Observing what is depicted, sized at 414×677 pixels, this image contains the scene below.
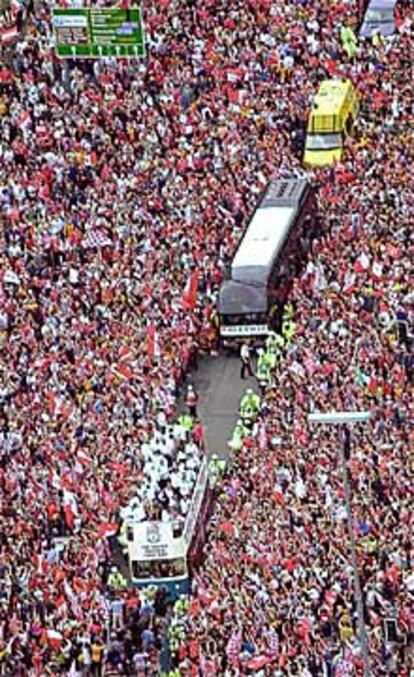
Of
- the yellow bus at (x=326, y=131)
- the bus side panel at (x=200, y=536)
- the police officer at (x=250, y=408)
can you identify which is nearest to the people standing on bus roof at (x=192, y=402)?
the police officer at (x=250, y=408)

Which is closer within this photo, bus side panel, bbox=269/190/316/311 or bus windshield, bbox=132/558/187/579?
bus windshield, bbox=132/558/187/579

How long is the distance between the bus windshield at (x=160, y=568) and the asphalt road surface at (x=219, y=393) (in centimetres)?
558

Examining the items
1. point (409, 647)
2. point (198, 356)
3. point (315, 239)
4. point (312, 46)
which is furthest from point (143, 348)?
point (312, 46)

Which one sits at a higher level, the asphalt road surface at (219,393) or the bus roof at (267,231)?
the bus roof at (267,231)

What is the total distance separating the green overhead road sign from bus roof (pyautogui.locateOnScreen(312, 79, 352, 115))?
452 cm

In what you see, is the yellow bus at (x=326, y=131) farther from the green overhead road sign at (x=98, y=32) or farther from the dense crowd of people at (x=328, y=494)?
the green overhead road sign at (x=98, y=32)

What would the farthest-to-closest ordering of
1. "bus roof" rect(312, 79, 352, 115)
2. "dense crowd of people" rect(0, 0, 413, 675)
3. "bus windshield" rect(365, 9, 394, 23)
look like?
"bus windshield" rect(365, 9, 394, 23)
"bus roof" rect(312, 79, 352, 115)
"dense crowd of people" rect(0, 0, 413, 675)

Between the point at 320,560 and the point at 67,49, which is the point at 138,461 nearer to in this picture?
the point at 320,560

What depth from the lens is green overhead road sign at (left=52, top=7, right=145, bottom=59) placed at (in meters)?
64.0

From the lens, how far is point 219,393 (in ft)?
175

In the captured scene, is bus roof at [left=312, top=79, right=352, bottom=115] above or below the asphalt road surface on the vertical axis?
above

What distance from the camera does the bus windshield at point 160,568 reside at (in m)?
45.4

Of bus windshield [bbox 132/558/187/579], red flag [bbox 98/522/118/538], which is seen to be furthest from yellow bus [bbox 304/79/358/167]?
bus windshield [bbox 132/558/187/579]

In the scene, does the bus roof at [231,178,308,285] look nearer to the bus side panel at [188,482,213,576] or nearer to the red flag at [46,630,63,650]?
the bus side panel at [188,482,213,576]
